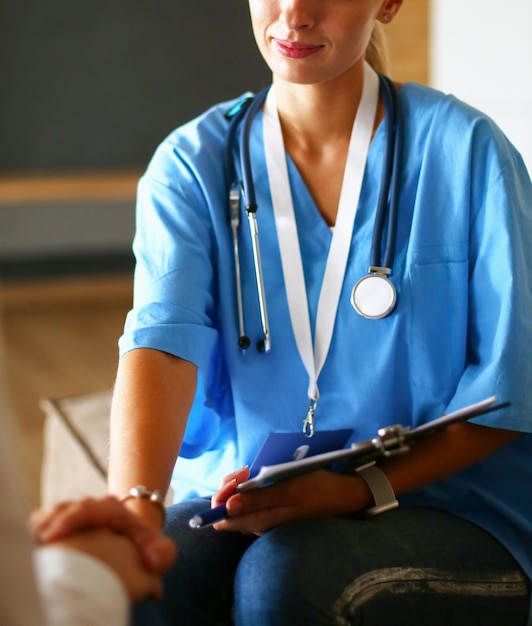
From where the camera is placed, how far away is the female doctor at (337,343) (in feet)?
3.69

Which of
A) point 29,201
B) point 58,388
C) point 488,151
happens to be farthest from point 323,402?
point 29,201

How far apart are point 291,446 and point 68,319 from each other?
313 cm

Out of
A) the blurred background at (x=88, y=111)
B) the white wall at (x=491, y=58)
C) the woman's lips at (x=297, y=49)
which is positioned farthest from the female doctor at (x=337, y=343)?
the blurred background at (x=88, y=111)

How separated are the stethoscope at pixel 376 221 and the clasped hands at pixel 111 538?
0.45 m

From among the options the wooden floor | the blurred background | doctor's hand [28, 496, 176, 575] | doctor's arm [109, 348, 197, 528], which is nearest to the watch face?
doctor's arm [109, 348, 197, 528]

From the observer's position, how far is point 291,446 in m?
1.10

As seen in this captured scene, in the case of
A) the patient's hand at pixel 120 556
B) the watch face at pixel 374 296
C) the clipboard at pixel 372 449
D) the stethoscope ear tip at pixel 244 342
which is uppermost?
the watch face at pixel 374 296

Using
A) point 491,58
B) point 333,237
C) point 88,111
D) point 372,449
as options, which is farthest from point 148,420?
point 88,111

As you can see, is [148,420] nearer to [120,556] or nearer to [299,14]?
[120,556]

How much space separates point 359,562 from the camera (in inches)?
42.2

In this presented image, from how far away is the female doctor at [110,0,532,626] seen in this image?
1124 millimetres

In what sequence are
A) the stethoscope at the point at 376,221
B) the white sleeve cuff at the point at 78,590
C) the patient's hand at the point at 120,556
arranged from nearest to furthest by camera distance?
the white sleeve cuff at the point at 78,590
the patient's hand at the point at 120,556
the stethoscope at the point at 376,221

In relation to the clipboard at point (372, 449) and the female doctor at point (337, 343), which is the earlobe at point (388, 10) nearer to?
the female doctor at point (337, 343)

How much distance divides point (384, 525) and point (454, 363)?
0.26 metres
